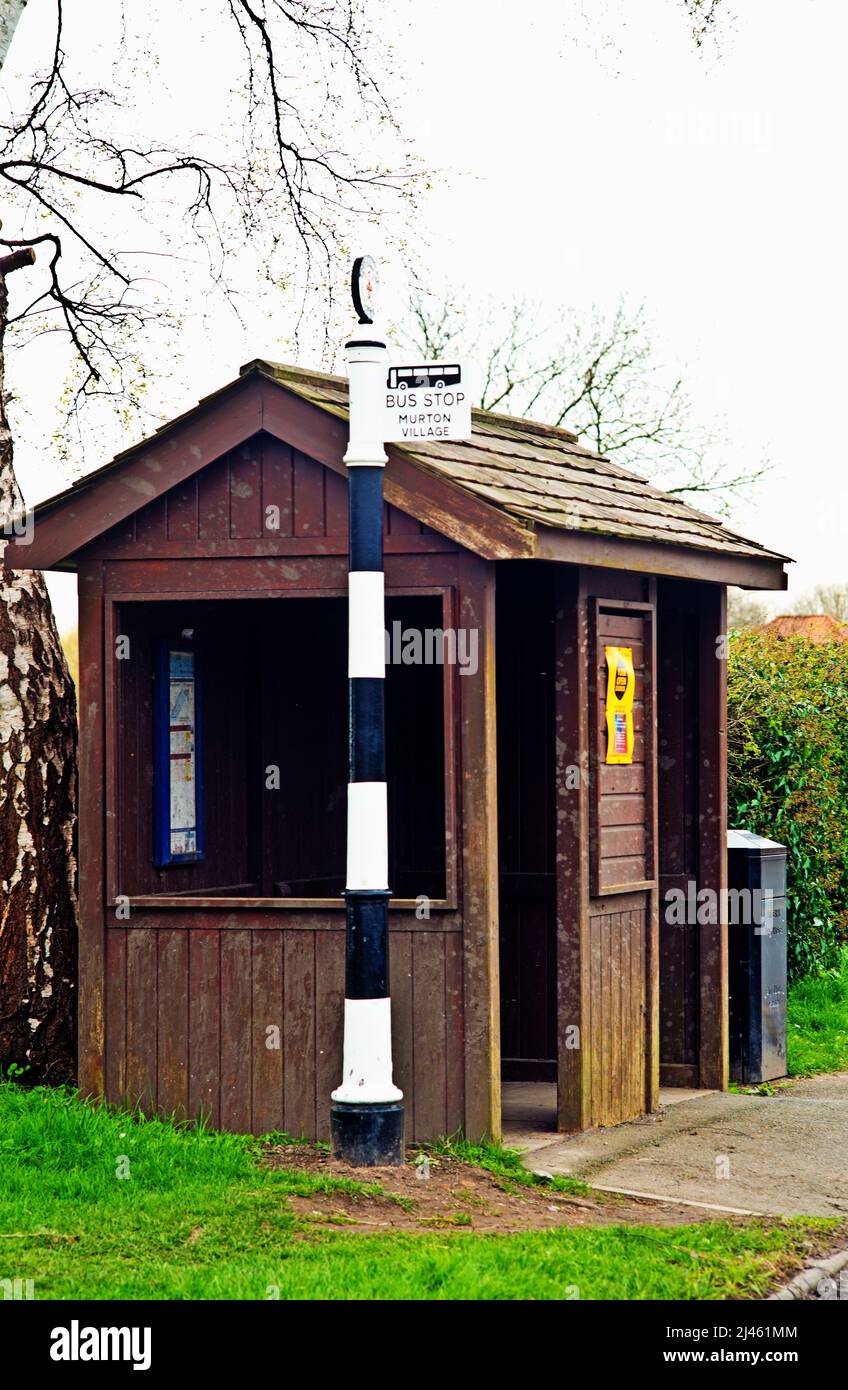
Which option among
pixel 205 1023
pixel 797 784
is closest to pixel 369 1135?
pixel 205 1023

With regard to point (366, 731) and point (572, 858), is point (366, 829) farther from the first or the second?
point (572, 858)

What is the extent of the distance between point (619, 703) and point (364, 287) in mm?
2355

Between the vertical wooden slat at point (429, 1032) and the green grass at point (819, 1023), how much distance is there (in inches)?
138

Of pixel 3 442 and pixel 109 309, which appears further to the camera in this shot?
pixel 109 309

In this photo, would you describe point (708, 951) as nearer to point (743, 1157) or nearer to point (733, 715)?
point (743, 1157)

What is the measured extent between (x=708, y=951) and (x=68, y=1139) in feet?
12.5

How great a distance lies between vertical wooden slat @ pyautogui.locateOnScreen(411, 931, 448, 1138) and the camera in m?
7.64

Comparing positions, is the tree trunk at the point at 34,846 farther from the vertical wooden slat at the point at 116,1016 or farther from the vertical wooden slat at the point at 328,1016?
the vertical wooden slat at the point at 328,1016

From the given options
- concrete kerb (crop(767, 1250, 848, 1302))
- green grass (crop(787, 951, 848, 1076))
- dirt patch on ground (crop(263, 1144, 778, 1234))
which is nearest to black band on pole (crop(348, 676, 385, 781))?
dirt patch on ground (crop(263, 1144, 778, 1234))

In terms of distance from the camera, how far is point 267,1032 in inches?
313

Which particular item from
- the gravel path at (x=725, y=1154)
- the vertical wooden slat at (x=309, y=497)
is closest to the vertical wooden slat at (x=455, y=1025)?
the gravel path at (x=725, y=1154)

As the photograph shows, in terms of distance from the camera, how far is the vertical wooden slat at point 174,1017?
26.5 feet
